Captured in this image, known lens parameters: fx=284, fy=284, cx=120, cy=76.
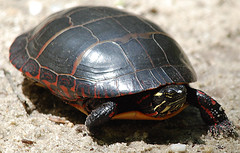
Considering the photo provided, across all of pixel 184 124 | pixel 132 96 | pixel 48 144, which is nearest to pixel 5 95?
pixel 48 144

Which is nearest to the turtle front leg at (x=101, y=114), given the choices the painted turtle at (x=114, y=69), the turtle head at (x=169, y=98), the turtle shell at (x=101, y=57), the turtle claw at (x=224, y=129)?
the painted turtle at (x=114, y=69)

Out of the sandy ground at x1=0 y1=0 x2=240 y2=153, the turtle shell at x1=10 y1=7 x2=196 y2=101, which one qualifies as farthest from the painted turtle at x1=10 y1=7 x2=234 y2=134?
the sandy ground at x1=0 y1=0 x2=240 y2=153

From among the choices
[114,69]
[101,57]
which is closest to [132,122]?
[114,69]

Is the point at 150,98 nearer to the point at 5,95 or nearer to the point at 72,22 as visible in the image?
the point at 72,22

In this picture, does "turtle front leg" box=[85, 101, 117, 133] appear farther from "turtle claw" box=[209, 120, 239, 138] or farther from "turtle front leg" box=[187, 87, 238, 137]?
"turtle claw" box=[209, 120, 239, 138]

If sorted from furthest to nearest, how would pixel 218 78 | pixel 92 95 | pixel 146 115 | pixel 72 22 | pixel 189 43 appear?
pixel 189 43 → pixel 218 78 → pixel 72 22 → pixel 146 115 → pixel 92 95

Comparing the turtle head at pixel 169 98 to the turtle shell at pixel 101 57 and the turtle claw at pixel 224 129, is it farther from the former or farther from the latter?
the turtle claw at pixel 224 129

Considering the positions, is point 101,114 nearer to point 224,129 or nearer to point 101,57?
point 101,57
